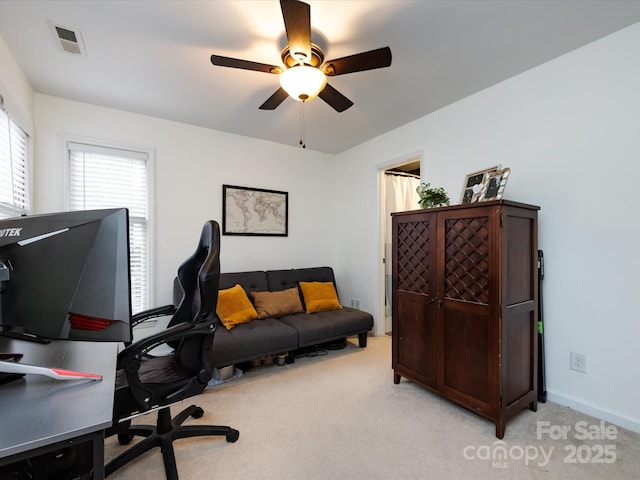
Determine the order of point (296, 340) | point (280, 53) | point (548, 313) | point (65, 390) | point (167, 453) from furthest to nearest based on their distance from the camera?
point (296, 340) < point (548, 313) < point (280, 53) < point (167, 453) < point (65, 390)

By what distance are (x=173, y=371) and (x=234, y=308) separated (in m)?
1.31

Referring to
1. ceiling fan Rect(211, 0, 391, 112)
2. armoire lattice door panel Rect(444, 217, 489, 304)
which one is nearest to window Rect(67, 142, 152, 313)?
ceiling fan Rect(211, 0, 391, 112)

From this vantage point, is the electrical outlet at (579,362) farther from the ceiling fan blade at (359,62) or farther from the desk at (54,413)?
the desk at (54,413)

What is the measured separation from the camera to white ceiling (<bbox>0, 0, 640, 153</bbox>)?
1.69 metres

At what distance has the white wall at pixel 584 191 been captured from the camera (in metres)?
1.86

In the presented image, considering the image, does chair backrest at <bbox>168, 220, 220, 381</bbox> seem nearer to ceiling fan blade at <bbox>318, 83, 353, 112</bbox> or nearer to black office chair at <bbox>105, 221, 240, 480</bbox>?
black office chair at <bbox>105, 221, 240, 480</bbox>

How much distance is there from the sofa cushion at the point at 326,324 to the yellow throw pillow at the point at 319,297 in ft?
0.26

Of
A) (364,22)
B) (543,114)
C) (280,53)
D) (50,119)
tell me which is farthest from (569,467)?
(50,119)

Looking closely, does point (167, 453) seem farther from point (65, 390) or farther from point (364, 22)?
point (364, 22)

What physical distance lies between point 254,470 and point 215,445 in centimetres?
34

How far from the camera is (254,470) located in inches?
61.4

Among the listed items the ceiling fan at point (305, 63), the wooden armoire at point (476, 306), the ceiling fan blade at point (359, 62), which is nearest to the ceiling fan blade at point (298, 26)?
the ceiling fan at point (305, 63)

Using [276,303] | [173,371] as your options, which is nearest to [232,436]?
[173,371]

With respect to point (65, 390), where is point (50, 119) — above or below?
above
